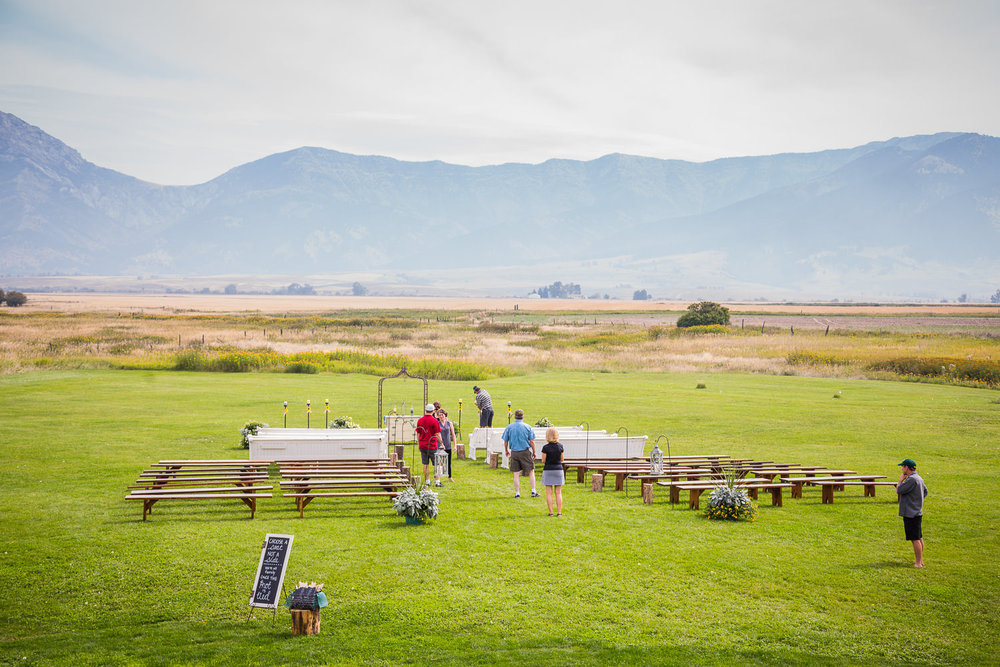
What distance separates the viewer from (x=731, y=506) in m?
15.2

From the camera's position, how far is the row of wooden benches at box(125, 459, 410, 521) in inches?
581

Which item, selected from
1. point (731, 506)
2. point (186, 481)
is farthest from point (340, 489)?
point (731, 506)

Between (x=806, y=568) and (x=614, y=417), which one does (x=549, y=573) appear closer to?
(x=806, y=568)

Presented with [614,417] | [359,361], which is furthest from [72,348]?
[614,417]

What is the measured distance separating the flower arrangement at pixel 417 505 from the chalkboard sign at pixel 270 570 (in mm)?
4702

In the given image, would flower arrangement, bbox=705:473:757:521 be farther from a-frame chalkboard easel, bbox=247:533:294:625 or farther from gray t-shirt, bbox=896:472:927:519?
a-frame chalkboard easel, bbox=247:533:294:625

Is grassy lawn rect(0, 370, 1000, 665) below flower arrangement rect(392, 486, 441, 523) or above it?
below

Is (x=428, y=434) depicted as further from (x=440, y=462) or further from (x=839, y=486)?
(x=839, y=486)

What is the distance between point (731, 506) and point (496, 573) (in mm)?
5733

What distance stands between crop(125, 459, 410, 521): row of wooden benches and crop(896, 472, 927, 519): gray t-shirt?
935 centimetres

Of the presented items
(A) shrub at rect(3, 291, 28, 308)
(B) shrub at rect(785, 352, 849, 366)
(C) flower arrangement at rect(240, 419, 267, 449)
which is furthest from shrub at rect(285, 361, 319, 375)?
(A) shrub at rect(3, 291, 28, 308)

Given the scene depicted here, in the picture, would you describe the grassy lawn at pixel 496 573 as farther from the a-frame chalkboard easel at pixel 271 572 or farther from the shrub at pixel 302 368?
the shrub at pixel 302 368

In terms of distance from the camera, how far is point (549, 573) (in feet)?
38.9

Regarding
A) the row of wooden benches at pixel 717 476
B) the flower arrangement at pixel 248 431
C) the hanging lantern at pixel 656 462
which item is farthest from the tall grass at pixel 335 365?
the hanging lantern at pixel 656 462
